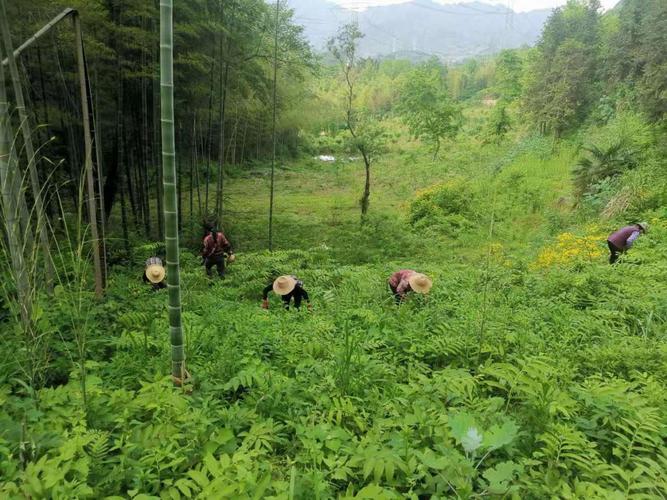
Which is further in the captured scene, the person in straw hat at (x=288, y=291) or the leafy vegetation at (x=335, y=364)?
the person in straw hat at (x=288, y=291)

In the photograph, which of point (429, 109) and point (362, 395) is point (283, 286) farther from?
point (429, 109)

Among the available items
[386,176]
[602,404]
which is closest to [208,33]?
[602,404]

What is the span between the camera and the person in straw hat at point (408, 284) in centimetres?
458

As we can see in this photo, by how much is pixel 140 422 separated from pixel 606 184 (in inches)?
434

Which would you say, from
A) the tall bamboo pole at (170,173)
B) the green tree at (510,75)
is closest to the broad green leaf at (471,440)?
the tall bamboo pole at (170,173)

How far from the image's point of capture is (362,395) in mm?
2369

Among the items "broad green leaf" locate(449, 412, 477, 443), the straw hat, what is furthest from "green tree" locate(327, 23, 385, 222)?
"broad green leaf" locate(449, 412, 477, 443)

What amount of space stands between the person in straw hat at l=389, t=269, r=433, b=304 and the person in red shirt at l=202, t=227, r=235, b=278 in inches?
111

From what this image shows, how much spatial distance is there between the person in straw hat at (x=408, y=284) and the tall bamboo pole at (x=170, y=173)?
297 cm

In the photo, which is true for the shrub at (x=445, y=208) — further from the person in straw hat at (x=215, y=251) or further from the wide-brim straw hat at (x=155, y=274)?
the wide-brim straw hat at (x=155, y=274)

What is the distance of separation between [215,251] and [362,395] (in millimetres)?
4516

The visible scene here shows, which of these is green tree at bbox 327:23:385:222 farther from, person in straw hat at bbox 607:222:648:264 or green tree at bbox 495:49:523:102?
green tree at bbox 495:49:523:102

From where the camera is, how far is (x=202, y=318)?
→ 3.59 metres

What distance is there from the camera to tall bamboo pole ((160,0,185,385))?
1712mm
